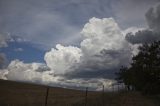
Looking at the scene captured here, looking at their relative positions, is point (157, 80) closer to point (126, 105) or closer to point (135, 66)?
point (135, 66)

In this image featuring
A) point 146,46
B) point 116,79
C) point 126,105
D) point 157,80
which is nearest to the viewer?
point 126,105

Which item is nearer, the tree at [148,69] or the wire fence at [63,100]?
the wire fence at [63,100]

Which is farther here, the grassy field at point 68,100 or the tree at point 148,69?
the tree at point 148,69

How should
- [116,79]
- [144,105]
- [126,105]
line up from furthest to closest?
[116,79] → [144,105] → [126,105]

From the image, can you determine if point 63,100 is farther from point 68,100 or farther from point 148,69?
point 148,69

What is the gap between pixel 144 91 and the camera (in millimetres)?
71812

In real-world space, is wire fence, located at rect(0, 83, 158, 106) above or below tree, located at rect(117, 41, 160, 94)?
below

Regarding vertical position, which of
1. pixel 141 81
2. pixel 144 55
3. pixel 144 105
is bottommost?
pixel 144 105

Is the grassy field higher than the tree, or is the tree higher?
the tree

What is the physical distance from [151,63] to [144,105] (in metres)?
20.1

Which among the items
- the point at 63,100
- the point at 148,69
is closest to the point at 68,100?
the point at 63,100

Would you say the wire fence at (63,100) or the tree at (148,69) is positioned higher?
the tree at (148,69)

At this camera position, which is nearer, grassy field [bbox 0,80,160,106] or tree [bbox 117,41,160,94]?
grassy field [bbox 0,80,160,106]

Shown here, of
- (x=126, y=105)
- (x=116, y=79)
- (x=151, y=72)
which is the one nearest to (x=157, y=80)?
(x=151, y=72)
